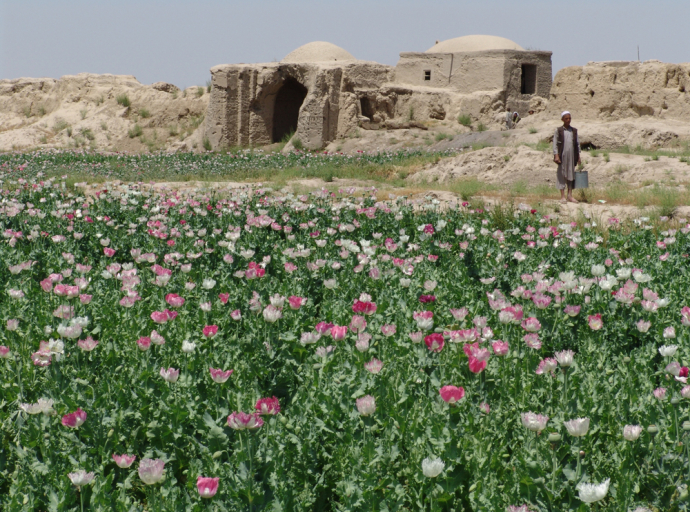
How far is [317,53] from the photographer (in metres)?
33.3

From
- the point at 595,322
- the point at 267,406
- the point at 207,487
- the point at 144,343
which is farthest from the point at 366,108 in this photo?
the point at 207,487

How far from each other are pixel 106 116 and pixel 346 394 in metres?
31.5

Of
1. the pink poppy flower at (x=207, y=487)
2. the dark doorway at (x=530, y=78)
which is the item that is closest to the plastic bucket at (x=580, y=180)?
the pink poppy flower at (x=207, y=487)

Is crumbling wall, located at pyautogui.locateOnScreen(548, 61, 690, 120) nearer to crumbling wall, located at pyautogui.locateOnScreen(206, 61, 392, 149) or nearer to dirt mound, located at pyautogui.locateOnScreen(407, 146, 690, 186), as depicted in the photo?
dirt mound, located at pyautogui.locateOnScreen(407, 146, 690, 186)

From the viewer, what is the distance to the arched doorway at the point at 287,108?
29.2 m

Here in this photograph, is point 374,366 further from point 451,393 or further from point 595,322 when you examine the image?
point 595,322

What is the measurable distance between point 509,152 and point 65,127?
2296 centimetres

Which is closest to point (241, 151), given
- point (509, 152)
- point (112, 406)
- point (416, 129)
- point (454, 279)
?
point (416, 129)

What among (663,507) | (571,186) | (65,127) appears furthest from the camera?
(65,127)

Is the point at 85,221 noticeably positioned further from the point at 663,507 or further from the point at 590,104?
the point at 590,104

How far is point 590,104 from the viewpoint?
23.9 m

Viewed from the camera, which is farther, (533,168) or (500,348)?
(533,168)

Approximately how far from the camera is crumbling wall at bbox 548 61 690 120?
22922mm

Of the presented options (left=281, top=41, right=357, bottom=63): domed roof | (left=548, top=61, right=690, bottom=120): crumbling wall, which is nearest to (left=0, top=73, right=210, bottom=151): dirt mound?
(left=281, top=41, right=357, bottom=63): domed roof
